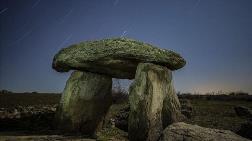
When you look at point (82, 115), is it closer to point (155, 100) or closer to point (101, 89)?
point (101, 89)

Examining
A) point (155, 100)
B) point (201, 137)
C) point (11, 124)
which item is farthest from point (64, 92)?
point (201, 137)

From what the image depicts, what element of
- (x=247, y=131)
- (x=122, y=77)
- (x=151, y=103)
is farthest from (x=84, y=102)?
(x=247, y=131)

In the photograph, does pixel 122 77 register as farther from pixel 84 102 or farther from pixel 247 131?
pixel 247 131

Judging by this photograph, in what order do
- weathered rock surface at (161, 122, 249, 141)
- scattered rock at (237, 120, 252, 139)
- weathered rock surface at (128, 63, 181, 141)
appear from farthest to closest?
1. weathered rock surface at (128, 63, 181, 141)
2. scattered rock at (237, 120, 252, 139)
3. weathered rock surface at (161, 122, 249, 141)

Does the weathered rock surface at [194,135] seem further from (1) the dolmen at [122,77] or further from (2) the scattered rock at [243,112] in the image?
(2) the scattered rock at [243,112]

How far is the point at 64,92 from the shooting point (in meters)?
15.2

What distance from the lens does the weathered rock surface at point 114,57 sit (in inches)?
541

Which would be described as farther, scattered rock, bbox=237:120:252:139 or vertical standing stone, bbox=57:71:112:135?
vertical standing stone, bbox=57:71:112:135

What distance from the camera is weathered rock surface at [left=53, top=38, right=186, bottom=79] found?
13.7m

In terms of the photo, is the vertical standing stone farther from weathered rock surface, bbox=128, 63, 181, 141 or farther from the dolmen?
weathered rock surface, bbox=128, 63, 181, 141

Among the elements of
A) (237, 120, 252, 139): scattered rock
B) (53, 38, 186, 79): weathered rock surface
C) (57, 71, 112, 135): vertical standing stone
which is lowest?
(237, 120, 252, 139): scattered rock

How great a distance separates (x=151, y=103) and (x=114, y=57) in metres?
2.47

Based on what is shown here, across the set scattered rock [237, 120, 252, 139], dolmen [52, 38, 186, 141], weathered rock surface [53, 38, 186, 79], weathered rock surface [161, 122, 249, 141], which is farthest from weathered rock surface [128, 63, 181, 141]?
scattered rock [237, 120, 252, 139]

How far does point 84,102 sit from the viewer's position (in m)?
14.7
